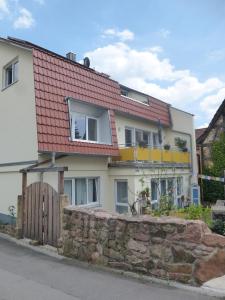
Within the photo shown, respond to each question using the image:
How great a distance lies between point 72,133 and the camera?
1352 cm

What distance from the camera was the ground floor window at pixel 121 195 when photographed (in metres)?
15.5

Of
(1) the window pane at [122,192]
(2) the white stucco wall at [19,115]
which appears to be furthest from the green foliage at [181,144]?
(2) the white stucco wall at [19,115]

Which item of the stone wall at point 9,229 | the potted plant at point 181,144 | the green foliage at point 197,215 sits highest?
the potted plant at point 181,144

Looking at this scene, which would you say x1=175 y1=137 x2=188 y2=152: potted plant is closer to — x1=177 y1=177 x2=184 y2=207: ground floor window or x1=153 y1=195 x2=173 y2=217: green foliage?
x1=177 y1=177 x2=184 y2=207: ground floor window

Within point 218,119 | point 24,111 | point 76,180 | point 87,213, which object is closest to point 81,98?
point 24,111

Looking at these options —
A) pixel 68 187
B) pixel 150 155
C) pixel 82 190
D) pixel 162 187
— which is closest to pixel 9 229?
pixel 68 187

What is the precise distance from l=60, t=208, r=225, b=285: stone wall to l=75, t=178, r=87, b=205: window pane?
607 cm

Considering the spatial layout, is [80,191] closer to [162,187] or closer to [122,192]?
[122,192]

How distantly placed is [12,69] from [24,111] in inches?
121

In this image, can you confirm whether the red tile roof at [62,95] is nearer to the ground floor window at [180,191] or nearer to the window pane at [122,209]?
the window pane at [122,209]

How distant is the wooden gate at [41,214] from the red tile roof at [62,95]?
2091 mm

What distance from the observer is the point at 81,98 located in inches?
567

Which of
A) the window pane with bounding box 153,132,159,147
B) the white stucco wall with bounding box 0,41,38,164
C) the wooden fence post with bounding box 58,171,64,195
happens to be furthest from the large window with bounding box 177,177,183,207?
the wooden fence post with bounding box 58,171,64,195

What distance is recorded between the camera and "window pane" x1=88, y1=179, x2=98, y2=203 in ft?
49.3
